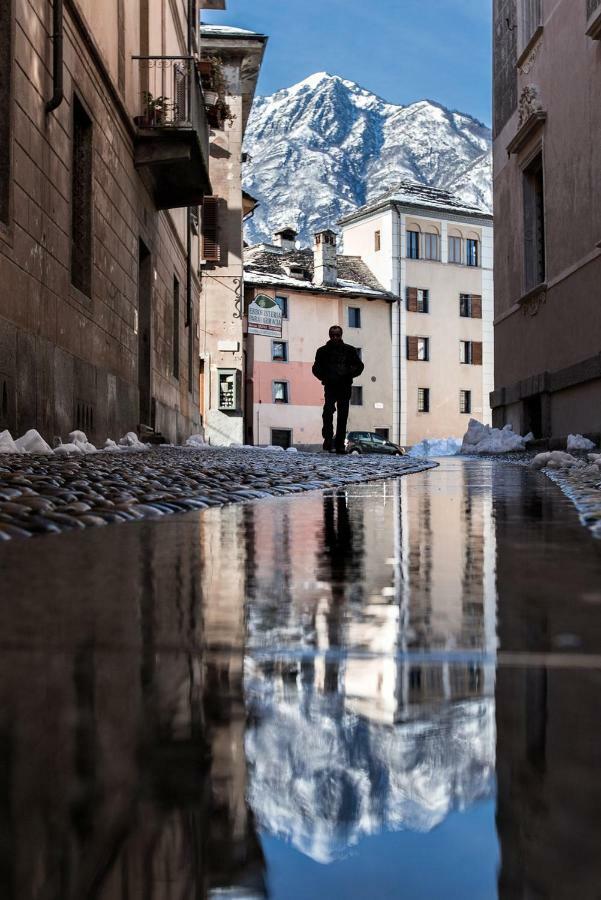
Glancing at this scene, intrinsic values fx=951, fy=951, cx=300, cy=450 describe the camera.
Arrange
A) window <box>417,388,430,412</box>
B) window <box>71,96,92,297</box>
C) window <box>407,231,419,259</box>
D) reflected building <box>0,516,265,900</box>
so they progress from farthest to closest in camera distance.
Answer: window <box>407,231,419,259</box>
window <box>417,388,430,412</box>
window <box>71,96,92,297</box>
reflected building <box>0,516,265,900</box>

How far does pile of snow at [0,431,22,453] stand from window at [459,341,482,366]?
136ft

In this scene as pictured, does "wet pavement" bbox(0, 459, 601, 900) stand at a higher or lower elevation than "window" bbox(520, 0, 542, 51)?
lower

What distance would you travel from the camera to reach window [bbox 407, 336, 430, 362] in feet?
148

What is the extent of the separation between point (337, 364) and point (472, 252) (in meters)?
37.1

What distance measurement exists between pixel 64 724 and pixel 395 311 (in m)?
45.0

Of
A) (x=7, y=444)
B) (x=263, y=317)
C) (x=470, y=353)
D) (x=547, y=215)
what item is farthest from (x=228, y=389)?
(x=7, y=444)

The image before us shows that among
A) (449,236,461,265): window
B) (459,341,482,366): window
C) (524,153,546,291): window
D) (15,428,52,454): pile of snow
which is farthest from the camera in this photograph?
(449,236,461,265): window

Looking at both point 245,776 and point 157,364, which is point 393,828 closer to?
point 245,776

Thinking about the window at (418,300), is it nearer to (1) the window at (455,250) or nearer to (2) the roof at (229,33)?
(1) the window at (455,250)

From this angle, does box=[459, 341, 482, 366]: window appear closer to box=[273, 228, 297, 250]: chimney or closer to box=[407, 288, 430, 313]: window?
box=[407, 288, 430, 313]: window

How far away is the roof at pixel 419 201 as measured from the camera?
44969mm

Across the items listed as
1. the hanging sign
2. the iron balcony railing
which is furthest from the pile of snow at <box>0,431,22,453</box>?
the hanging sign

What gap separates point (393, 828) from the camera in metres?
0.46

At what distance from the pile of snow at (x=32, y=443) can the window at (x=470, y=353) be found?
40933 millimetres
